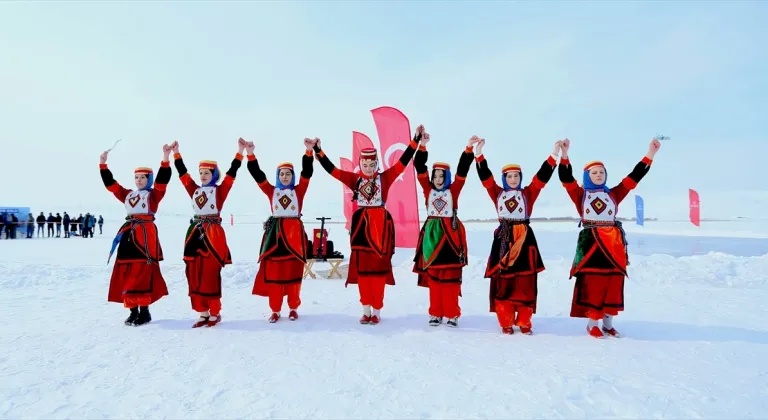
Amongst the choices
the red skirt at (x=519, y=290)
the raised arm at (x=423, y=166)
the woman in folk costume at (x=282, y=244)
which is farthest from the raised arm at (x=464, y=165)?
the woman in folk costume at (x=282, y=244)

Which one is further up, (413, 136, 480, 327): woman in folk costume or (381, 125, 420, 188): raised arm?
(381, 125, 420, 188): raised arm

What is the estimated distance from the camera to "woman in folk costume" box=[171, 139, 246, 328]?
504 centimetres

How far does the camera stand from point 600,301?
14.6 ft

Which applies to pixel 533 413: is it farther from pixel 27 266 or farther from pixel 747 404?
pixel 27 266

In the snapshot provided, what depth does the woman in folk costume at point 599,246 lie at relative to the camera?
445cm

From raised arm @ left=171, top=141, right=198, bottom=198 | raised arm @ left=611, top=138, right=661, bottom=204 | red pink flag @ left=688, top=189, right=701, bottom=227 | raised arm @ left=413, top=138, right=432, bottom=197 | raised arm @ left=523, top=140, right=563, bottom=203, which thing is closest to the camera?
raised arm @ left=611, top=138, right=661, bottom=204

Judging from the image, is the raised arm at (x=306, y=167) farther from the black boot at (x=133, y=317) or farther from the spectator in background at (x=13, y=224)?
the spectator in background at (x=13, y=224)

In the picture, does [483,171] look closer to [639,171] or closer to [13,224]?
[639,171]

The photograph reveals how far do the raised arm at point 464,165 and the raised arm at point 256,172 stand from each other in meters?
2.27

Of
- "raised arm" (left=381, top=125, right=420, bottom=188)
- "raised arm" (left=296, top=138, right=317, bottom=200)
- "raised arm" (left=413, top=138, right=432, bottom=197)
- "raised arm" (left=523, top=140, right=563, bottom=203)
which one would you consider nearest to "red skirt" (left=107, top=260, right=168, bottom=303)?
"raised arm" (left=296, top=138, right=317, bottom=200)

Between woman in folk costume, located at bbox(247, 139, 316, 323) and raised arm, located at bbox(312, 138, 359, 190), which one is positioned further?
raised arm, located at bbox(312, 138, 359, 190)

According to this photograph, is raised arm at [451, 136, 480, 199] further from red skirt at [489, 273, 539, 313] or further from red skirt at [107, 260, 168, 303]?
red skirt at [107, 260, 168, 303]

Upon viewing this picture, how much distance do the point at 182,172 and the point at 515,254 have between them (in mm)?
4156

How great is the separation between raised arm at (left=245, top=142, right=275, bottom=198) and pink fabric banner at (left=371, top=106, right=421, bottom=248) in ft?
13.3
